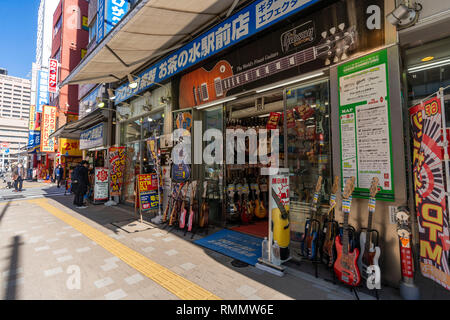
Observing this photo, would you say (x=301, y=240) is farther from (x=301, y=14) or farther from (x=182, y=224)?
(x=301, y=14)

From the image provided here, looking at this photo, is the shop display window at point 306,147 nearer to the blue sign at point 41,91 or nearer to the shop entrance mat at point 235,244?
the shop entrance mat at point 235,244

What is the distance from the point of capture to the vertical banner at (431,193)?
2.17 meters

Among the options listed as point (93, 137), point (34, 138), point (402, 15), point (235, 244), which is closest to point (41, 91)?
point (34, 138)

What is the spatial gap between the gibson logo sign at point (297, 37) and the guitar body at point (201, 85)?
1.45 m

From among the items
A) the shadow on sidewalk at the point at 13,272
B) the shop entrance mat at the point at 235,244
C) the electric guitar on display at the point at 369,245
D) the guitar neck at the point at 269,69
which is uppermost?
the guitar neck at the point at 269,69

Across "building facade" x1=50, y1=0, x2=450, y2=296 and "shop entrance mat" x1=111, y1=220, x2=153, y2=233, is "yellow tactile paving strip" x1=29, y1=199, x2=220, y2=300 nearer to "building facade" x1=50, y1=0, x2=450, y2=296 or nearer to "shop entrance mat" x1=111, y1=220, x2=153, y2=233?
"shop entrance mat" x1=111, y1=220, x2=153, y2=233

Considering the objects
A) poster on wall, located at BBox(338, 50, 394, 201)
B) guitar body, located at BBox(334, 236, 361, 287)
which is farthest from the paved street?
poster on wall, located at BBox(338, 50, 394, 201)

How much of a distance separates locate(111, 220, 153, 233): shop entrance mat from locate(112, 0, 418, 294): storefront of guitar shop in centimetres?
57

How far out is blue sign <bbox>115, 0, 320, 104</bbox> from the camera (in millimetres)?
3869

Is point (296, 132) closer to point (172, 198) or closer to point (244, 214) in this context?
point (244, 214)

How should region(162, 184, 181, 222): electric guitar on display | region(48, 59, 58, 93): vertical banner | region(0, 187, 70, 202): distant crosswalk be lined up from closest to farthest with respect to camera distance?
region(162, 184, 181, 222): electric guitar on display → region(0, 187, 70, 202): distant crosswalk → region(48, 59, 58, 93): vertical banner

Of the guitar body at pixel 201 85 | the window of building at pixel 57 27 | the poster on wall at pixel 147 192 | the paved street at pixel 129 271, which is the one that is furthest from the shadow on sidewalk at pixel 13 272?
the window of building at pixel 57 27
